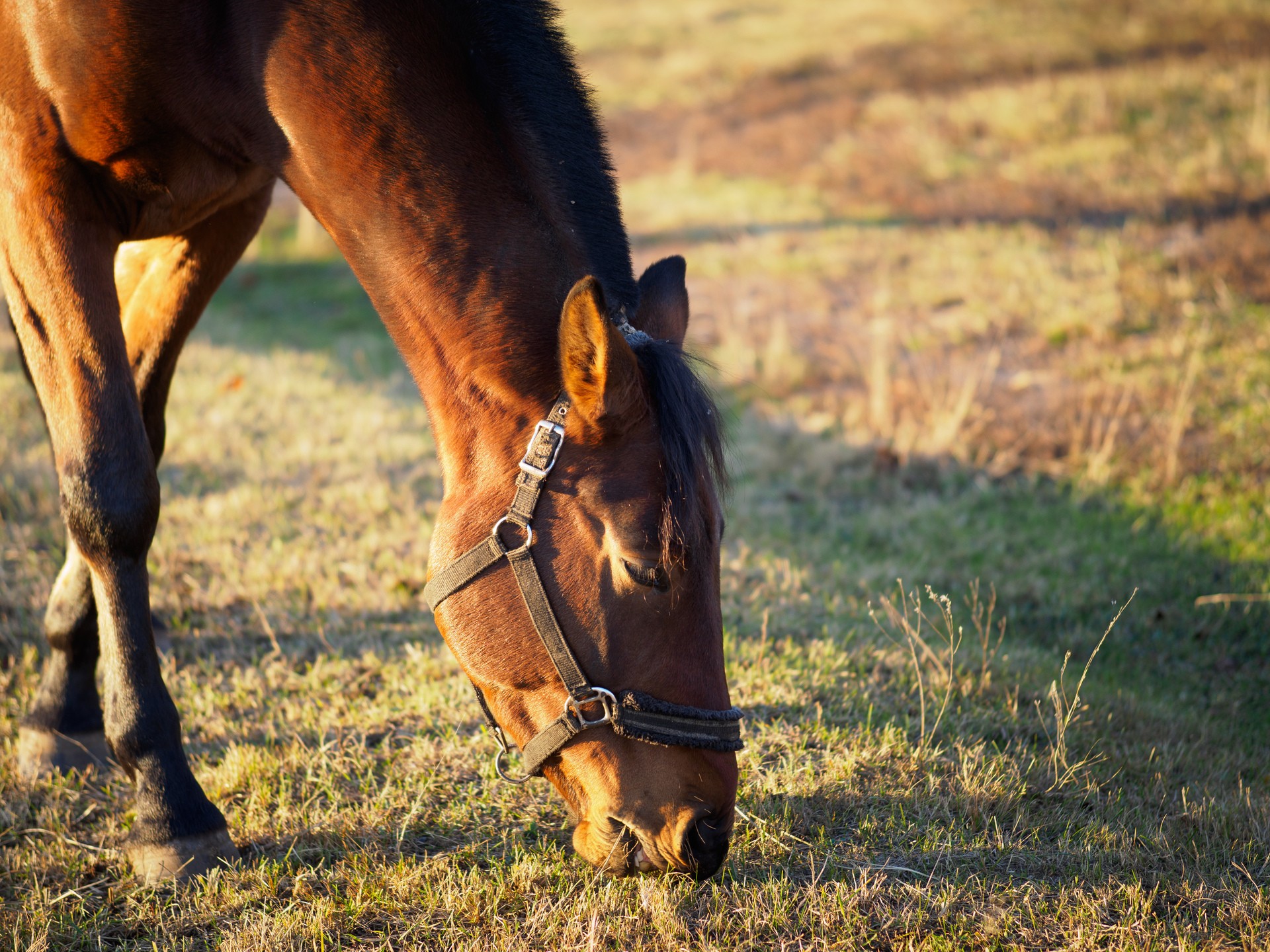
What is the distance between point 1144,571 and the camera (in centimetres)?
452

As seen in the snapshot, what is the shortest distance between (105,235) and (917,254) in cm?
888

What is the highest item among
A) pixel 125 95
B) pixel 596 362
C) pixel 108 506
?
pixel 125 95

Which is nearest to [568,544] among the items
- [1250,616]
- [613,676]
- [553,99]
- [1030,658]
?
[613,676]

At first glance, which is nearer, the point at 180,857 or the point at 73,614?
the point at 180,857

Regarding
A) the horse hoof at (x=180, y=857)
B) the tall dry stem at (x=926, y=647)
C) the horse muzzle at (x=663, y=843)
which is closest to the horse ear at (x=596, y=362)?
the horse muzzle at (x=663, y=843)

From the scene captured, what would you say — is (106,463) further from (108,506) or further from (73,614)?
(73,614)

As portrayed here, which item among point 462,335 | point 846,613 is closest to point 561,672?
point 462,335

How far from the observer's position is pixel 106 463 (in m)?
2.48

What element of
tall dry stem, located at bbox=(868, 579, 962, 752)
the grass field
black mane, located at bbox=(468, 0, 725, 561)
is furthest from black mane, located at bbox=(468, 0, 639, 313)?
tall dry stem, located at bbox=(868, 579, 962, 752)

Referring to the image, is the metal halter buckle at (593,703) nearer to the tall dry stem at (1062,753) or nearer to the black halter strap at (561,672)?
the black halter strap at (561,672)

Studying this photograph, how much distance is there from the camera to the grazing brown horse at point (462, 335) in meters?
2.12

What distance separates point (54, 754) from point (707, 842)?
2332 mm

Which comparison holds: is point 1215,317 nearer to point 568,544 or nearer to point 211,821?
point 568,544

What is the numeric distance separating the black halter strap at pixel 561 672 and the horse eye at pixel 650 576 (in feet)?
0.72
